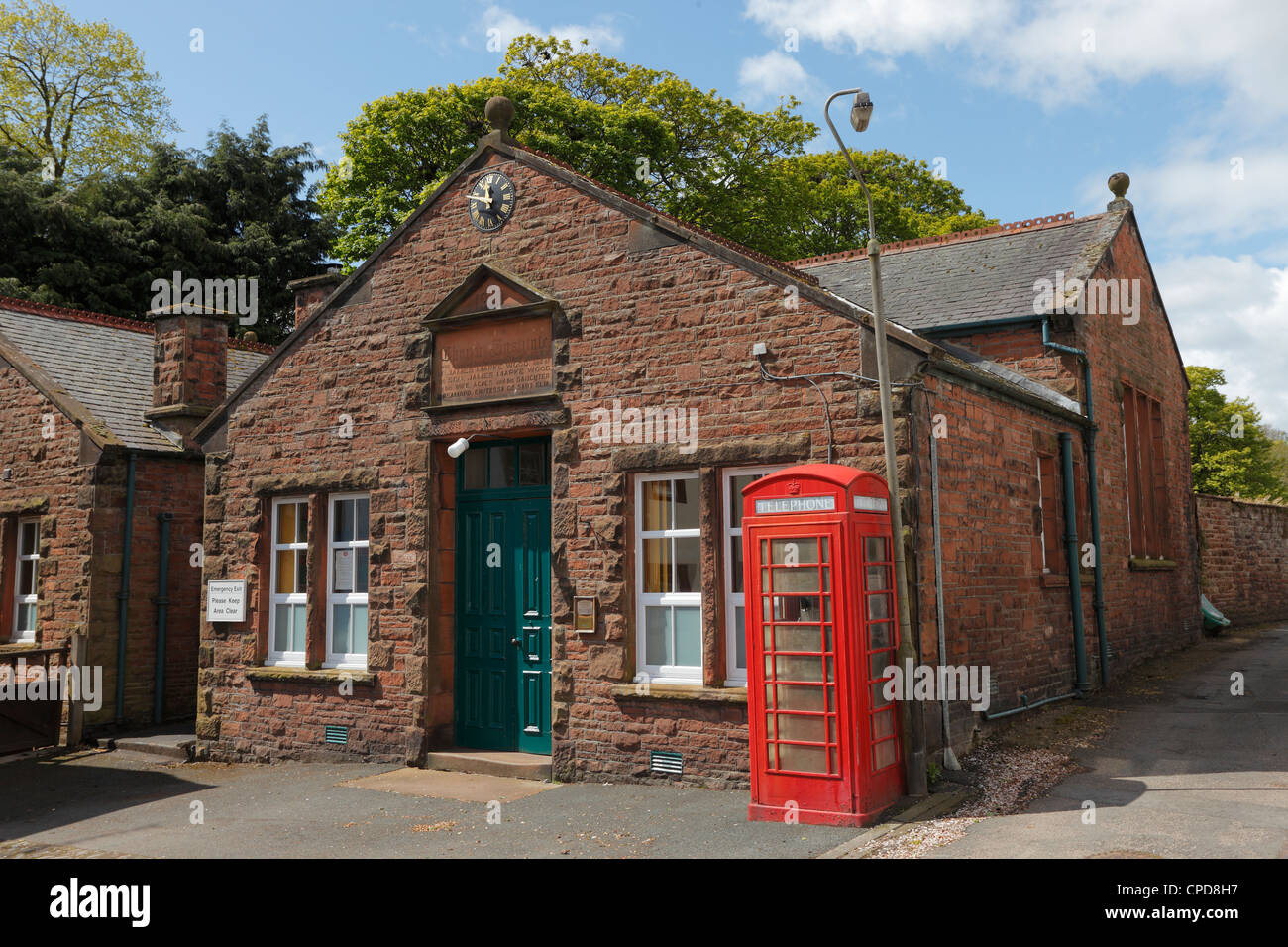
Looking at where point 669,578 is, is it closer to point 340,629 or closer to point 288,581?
A: point 340,629

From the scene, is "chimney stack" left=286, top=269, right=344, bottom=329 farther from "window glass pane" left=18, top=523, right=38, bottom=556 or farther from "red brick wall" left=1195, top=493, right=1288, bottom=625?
"red brick wall" left=1195, top=493, right=1288, bottom=625

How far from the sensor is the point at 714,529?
9336mm

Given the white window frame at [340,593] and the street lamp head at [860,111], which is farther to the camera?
the white window frame at [340,593]

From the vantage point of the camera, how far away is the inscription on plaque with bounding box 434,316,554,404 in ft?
34.8

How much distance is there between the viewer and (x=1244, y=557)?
909 inches

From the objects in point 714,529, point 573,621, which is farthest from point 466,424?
point 714,529

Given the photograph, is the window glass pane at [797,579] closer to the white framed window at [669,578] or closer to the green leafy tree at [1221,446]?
the white framed window at [669,578]

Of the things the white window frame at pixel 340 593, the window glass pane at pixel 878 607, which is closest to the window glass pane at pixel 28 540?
the white window frame at pixel 340 593

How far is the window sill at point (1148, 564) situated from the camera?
15.7 metres

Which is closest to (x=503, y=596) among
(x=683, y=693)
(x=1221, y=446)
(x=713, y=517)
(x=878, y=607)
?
(x=683, y=693)

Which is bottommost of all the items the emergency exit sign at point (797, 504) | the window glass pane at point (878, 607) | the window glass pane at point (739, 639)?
the window glass pane at point (739, 639)

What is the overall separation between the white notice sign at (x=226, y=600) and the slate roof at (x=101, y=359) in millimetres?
3939

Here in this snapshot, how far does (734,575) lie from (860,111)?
13.6 feet

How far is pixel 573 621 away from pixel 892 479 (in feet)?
11.7
